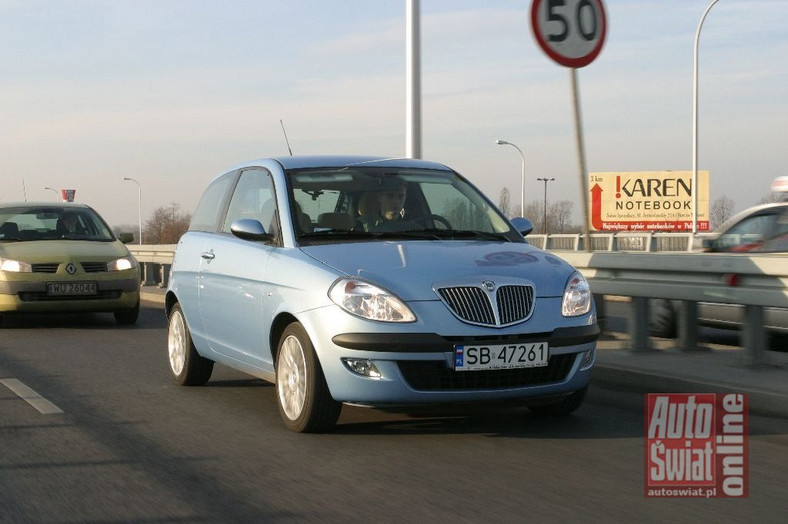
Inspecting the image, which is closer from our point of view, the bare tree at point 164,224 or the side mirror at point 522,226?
the side mirror at point 522,226

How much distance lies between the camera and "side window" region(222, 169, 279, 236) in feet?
24.8

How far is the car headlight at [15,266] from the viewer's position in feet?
47.0

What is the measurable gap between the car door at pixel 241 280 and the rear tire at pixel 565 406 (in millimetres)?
1729

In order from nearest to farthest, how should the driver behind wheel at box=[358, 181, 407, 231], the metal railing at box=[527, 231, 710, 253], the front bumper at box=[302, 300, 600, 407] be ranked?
1. the front bumper at box=[302, 300, 600, 407]
2. the driver behind wheel at box=[358, 181, 407, 231]
3. the metal railing at box=[527, 231, 710, 253]

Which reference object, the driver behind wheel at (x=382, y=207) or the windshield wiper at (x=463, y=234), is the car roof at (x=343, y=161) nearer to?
the driver behind wheel at (x=382, y=207)

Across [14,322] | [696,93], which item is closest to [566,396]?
[14,322]

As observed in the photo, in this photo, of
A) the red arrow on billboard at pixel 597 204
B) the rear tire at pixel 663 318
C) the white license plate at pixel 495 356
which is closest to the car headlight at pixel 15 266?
the rear tire at pixel 663 318

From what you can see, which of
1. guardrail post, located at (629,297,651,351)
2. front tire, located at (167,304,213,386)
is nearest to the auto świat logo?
guardrail post, located at (629,297,651,351)

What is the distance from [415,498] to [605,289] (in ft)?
16.3

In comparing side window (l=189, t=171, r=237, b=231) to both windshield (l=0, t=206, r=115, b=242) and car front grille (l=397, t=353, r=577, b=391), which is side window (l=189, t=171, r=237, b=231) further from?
windshield (l=0, t=206, r=115, b=242)

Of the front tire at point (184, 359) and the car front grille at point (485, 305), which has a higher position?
the car front grille at point (485, 305)

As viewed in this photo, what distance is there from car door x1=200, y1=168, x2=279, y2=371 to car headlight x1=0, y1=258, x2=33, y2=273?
676 cm

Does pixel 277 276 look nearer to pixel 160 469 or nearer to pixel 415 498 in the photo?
pixel 160 469

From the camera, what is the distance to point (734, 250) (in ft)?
37.8
